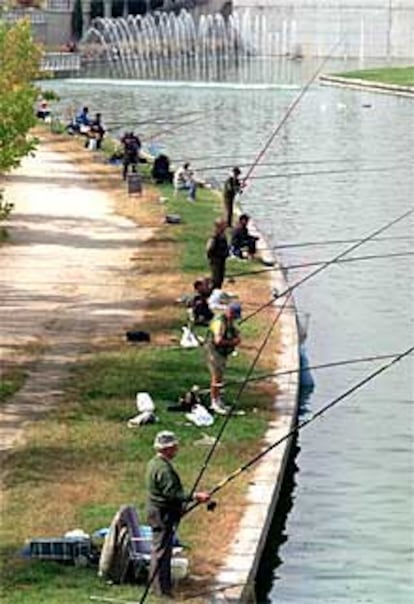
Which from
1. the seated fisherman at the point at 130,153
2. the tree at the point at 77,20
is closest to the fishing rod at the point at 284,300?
the seated fisherman at the point at 130,153

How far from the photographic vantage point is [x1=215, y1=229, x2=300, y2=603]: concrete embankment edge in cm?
1588

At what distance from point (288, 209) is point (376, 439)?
2241cm

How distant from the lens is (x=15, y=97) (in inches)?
1094

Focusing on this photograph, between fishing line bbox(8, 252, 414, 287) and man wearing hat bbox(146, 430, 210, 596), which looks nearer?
man wearing hat bbox(146, 430, 210, 596)

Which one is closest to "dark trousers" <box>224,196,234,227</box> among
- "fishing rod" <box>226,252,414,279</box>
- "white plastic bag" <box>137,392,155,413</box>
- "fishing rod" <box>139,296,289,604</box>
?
"fishing rod" <box>226,252,414,279</box>

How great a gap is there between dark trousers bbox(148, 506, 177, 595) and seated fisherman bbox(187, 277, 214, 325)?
11172 millimetres

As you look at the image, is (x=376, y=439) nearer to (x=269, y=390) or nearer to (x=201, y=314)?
(x=269, y=390)

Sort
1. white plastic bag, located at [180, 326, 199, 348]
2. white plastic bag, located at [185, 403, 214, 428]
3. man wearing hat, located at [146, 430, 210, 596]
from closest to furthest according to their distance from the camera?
man wearing hat, located at [146, 430, 210, 596]
white plastic bag, located at [185, 403, 214, 428]
white plastic bag, located at [180, 326, 199, 348]

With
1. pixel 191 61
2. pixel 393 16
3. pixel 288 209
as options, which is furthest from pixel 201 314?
pixel 393 16

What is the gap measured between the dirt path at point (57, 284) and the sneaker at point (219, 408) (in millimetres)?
1946

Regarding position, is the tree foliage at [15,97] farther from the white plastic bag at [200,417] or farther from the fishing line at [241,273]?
the white plastic bag at [200,417]

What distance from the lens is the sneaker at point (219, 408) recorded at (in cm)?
2138

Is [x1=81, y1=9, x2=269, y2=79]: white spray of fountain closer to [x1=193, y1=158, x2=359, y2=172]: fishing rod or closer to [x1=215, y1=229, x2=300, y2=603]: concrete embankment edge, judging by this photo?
[x1=193, y1=158, x2=359, y2=172]: fishing rod

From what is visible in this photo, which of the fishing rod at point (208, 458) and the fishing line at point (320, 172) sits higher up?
the fishing rod at point (208, 458)
